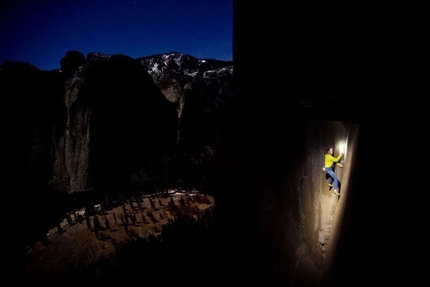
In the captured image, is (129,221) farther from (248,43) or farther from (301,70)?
(301,70)

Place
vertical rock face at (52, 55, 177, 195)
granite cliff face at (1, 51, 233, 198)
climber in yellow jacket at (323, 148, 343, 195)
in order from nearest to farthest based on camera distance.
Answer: climber in yellow jacket at (323, 148, 343, 195), vertical rock face at (52, 55, 177, 195), granite cliff face at (1, 51, 233, 198)

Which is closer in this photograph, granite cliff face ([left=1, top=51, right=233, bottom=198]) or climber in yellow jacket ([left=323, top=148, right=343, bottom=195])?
climber in yellow jacket ([left=323, top=148, right=343, bottom=195])

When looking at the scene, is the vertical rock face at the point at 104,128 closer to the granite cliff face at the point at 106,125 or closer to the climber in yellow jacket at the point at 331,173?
the granite cliff face at the point at 106,125

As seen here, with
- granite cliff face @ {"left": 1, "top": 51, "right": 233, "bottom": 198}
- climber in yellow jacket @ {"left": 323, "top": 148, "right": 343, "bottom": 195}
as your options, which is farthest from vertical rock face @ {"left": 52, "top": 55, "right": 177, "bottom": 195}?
climber in yellow jacket @ {"left": 323, "top": 148, "right": 343, "bottom": 195}

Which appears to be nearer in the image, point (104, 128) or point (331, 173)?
point (331, 173)

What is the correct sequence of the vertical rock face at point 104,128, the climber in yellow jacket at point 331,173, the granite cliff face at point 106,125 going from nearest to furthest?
the climber in yellow jacket at point 331,173 < the vertical rock face at point 104,128 < the granite cliff face at point 106,125

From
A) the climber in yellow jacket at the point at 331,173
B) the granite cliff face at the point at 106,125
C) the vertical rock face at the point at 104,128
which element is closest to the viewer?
the climber in yellow jacket at the point at 331,173

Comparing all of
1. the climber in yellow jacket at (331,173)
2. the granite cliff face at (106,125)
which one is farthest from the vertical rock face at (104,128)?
the climber in yellow jacket at (331,173)

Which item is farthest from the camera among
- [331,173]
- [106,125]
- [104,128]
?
[106,125]

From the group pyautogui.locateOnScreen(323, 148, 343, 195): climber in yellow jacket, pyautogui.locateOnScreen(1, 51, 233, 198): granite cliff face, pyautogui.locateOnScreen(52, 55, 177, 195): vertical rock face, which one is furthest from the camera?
pyautogui.locateOnScreen(1, 51, 233, 198): granite cliff face

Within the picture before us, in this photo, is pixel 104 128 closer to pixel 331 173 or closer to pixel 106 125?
pixel 106 125

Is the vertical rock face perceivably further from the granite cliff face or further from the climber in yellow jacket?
the climber in yellow jacket

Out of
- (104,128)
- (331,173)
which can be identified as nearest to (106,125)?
(104,128)

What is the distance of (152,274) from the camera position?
767 cm
